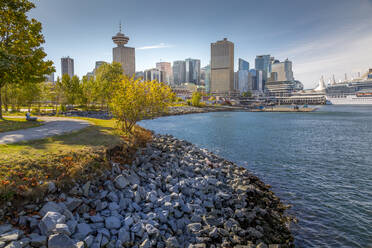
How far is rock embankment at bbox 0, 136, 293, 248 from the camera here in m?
7.42

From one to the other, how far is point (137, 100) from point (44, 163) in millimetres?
11538

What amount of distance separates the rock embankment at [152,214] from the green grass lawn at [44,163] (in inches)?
27.9

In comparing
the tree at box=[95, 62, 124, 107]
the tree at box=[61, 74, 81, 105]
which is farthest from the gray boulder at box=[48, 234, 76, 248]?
the tree at box=[61, 74, 81, 105]

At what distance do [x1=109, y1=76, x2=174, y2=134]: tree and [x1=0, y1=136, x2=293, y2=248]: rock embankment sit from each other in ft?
23.3

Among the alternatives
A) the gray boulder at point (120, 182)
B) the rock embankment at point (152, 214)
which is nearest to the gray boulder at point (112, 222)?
the rock embankment at point (152, 214)

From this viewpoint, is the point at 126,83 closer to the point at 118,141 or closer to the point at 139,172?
the point at 118,141

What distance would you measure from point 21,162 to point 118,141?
7.49 meters

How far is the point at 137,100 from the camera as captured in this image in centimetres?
2092

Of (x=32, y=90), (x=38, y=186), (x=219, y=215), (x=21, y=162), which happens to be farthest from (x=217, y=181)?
(x=32, y=90)

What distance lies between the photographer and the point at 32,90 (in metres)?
47.4

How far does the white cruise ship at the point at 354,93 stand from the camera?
170 meters

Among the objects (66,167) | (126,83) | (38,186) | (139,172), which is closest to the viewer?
(38,186)

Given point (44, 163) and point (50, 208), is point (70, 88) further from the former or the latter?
point (50, 208)

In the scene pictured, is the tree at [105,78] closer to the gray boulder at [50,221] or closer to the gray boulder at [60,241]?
the gray boulder at [50,221]
